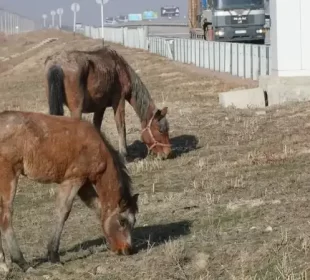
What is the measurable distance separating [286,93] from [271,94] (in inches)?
15.1

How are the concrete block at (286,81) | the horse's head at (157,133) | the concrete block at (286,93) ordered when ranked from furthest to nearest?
the concrete block at (286,81), the concrete block at (286,93), the horse's head at (157,133)

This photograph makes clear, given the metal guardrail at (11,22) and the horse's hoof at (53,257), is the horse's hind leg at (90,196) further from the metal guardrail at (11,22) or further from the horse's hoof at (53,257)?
the metal guardrail at (11,22)

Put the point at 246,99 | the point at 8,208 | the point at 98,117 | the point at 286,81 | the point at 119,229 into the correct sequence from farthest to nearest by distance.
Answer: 1. the point at 246,99
2. the point at 286,81
3. the point at 98,117
4. the point at 119,229
5. the point at 8,208

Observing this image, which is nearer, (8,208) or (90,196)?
(8,208)

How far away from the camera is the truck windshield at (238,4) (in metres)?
43.0

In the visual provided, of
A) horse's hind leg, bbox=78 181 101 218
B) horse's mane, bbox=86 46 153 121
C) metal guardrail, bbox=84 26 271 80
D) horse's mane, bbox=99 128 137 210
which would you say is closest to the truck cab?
metal guardrail, bbox=84 26 271 80

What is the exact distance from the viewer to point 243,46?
1199 inches

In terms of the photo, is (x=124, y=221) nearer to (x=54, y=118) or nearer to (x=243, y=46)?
(x=54, y=118)

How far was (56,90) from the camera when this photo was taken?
46.1 ft

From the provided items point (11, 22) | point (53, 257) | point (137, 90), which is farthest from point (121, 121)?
point (11, 22)

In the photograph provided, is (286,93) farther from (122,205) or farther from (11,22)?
(11,22)

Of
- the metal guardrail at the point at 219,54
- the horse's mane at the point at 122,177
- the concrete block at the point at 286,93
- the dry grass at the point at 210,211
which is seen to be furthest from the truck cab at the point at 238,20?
the horse's mane at the point at 122,177

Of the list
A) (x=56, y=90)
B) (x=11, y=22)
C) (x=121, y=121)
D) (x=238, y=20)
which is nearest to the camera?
(x=56, y=90)

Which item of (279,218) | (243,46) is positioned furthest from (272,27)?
(279,218)
